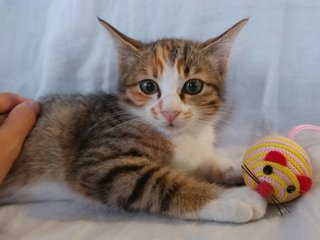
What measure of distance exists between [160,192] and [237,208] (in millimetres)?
196

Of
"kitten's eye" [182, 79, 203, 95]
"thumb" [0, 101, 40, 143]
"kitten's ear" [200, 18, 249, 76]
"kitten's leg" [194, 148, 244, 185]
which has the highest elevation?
"kitten's ear" [200, 18, 249, 76]

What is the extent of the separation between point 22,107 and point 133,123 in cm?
38

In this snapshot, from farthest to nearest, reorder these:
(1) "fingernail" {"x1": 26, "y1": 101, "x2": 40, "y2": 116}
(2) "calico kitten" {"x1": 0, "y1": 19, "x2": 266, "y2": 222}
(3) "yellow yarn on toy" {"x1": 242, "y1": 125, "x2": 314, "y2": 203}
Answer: (1) "fingernail" {"x1": 26, "y1": 101, "x2": 40, "y2": 116} < (2) "calico kitten" {"x1": 0, "y1": 19, "x2": 266, "y2": 222} < (3) "yellow yarn on toy" {"x1": 242, "y1": 125, "x2": 314, "y2": 203}

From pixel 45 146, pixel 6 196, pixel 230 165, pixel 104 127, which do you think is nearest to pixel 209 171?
pixel 230 165

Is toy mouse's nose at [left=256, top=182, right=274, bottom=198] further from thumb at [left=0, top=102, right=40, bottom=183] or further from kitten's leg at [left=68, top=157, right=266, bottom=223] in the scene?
thumb at [left=0, top=102, right=40, bottom=183]

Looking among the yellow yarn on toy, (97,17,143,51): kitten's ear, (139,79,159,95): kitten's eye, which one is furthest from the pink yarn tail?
(97,17,143,51): kitten's ear

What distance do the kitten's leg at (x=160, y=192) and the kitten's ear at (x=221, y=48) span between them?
38 centimetres

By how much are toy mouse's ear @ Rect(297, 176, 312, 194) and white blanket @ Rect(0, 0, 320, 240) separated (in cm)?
2

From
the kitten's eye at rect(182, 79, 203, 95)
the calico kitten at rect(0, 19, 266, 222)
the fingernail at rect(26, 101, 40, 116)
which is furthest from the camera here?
the fingernail at rect(26, 101, 40, 116)

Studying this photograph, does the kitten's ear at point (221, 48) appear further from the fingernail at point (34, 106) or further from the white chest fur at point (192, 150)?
the fingernail at point (34, 106)

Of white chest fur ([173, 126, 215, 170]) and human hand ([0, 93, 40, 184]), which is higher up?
human hand ([0, 93, 40, 184])

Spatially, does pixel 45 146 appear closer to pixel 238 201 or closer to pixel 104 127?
pixel 104 127

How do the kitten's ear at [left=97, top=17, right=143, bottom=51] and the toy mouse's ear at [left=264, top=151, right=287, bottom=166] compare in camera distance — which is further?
the kitten's ear at [left=97, top=17, right=143, bottom=51]

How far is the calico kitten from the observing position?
0.99 m
